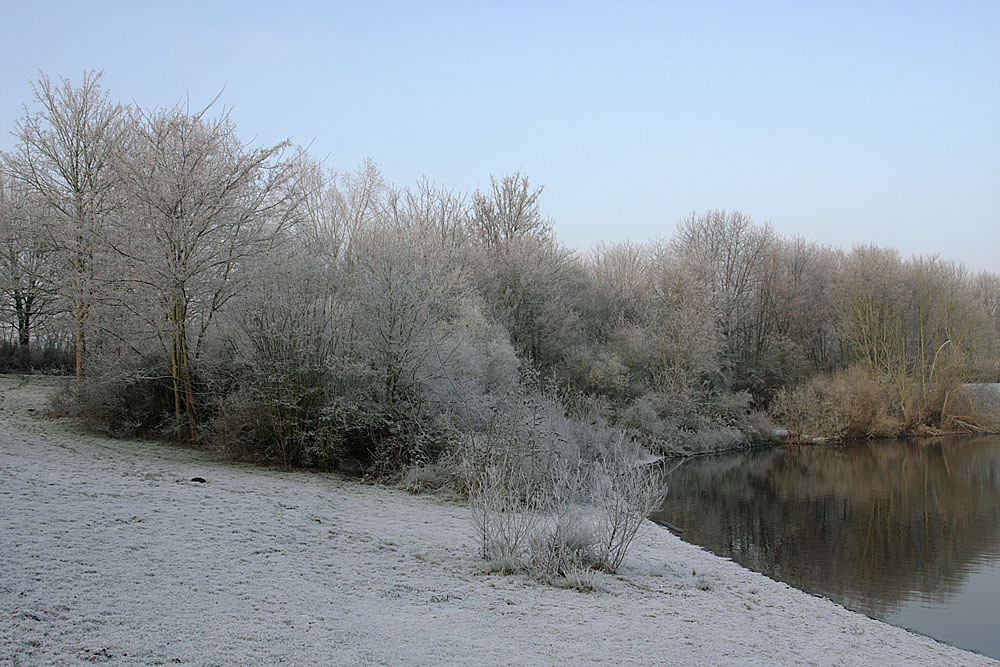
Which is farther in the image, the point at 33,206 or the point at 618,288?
the point at 618,288

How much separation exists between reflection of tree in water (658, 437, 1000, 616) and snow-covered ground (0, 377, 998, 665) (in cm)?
225

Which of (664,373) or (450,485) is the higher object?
(664,373)

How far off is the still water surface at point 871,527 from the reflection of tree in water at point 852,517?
0.03 m

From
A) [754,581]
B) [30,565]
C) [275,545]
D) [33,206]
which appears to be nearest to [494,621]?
[275,545]

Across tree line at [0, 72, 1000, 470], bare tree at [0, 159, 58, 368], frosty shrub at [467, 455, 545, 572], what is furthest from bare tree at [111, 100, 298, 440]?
frosty shrub at [467, 455, 545, 572]

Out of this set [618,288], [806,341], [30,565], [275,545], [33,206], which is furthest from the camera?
[806,341]

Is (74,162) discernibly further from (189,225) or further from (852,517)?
(852,517)

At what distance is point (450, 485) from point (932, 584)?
8018 millimetres

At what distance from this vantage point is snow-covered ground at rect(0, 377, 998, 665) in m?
5.27

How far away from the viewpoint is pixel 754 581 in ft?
31.9

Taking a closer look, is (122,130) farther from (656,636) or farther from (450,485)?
(656,636)

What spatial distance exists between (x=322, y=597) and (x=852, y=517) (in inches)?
528

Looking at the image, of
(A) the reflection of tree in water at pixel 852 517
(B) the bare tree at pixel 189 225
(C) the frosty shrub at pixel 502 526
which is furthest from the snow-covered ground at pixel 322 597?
(B) the bare tree at pixel 189 225

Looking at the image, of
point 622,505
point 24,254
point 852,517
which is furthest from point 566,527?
point 24,254
